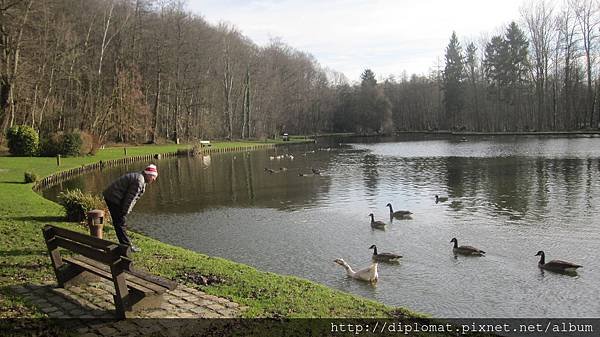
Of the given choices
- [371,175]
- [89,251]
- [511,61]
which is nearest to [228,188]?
[371,175]

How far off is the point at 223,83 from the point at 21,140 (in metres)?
43.2

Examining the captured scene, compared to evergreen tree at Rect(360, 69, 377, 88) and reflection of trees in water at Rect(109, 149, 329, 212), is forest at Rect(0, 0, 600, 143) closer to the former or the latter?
evergreen tree at Rect(360, 69, 377, 88)

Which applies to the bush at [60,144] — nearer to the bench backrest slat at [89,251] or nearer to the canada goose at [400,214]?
the canada goose at [400,214]

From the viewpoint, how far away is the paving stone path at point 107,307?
6242 mm

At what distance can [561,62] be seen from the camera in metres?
84.4

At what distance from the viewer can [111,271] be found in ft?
20.8

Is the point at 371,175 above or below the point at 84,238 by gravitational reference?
below

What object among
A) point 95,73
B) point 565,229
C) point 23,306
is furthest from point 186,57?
point 23,306

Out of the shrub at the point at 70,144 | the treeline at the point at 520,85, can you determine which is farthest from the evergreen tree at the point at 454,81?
the shrub at the point at 70,144

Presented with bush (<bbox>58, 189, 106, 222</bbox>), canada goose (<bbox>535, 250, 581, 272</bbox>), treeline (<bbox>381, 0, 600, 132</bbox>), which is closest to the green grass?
bush (<bbox>58, 189, 106, 222</bbox>)

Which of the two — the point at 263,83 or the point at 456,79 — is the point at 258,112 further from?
the point at 456,79

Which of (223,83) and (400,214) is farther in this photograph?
(223,83)

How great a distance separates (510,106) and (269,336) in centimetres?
9571

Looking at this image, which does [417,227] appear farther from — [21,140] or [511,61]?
[511,61]
